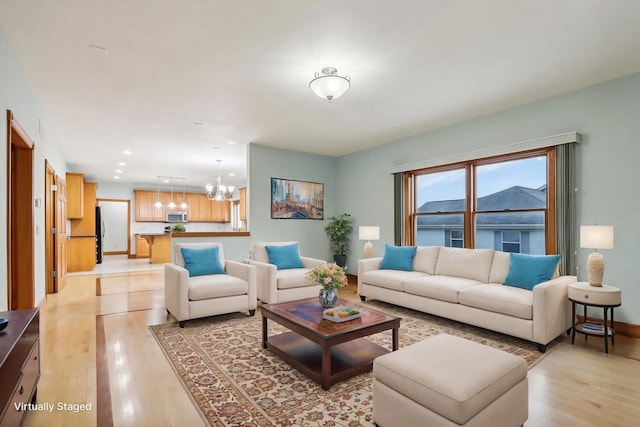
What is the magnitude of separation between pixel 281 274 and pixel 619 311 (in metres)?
3.91

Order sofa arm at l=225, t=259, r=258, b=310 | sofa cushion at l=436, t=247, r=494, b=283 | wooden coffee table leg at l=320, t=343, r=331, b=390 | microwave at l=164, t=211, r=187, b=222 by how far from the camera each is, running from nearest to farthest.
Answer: wooden coffee table leg at l=320, t=343, r=331, b=390
sofa cushion at l=436, t=247, r=494, b=283
sofa arm at l=225, t=259, r=258, b=310
microwave at l=164, t=211, r=187, b=222

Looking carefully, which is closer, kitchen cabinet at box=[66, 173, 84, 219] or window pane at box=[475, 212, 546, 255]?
window pane at box=[475, 212, 546, 255]

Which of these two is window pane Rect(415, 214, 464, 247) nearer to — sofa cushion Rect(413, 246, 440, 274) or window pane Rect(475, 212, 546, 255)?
window pane Rect(475, 212, 546, 255)

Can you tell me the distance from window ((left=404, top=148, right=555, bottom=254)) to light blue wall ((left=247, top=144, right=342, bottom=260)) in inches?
76.4

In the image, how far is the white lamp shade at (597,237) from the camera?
3182mm

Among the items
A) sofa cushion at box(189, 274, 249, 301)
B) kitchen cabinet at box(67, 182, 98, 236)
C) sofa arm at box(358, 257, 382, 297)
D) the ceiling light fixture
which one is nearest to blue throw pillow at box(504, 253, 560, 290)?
sofa arm at box(358, 257, 382, 297)

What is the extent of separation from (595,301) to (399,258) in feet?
7.60

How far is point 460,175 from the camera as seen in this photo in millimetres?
5215

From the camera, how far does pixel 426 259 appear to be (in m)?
4.78

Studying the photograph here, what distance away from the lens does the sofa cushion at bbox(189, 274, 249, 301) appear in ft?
12.6

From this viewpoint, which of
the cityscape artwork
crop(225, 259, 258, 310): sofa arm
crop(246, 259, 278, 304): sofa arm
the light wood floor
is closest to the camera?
the light wood floor

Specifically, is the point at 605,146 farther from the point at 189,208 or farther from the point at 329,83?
the point at 189,208

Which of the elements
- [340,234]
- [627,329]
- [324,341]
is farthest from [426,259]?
[324,341]

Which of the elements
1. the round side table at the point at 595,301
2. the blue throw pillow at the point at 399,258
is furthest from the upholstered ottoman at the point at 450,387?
the blue throw pillow at the point at 399,258
